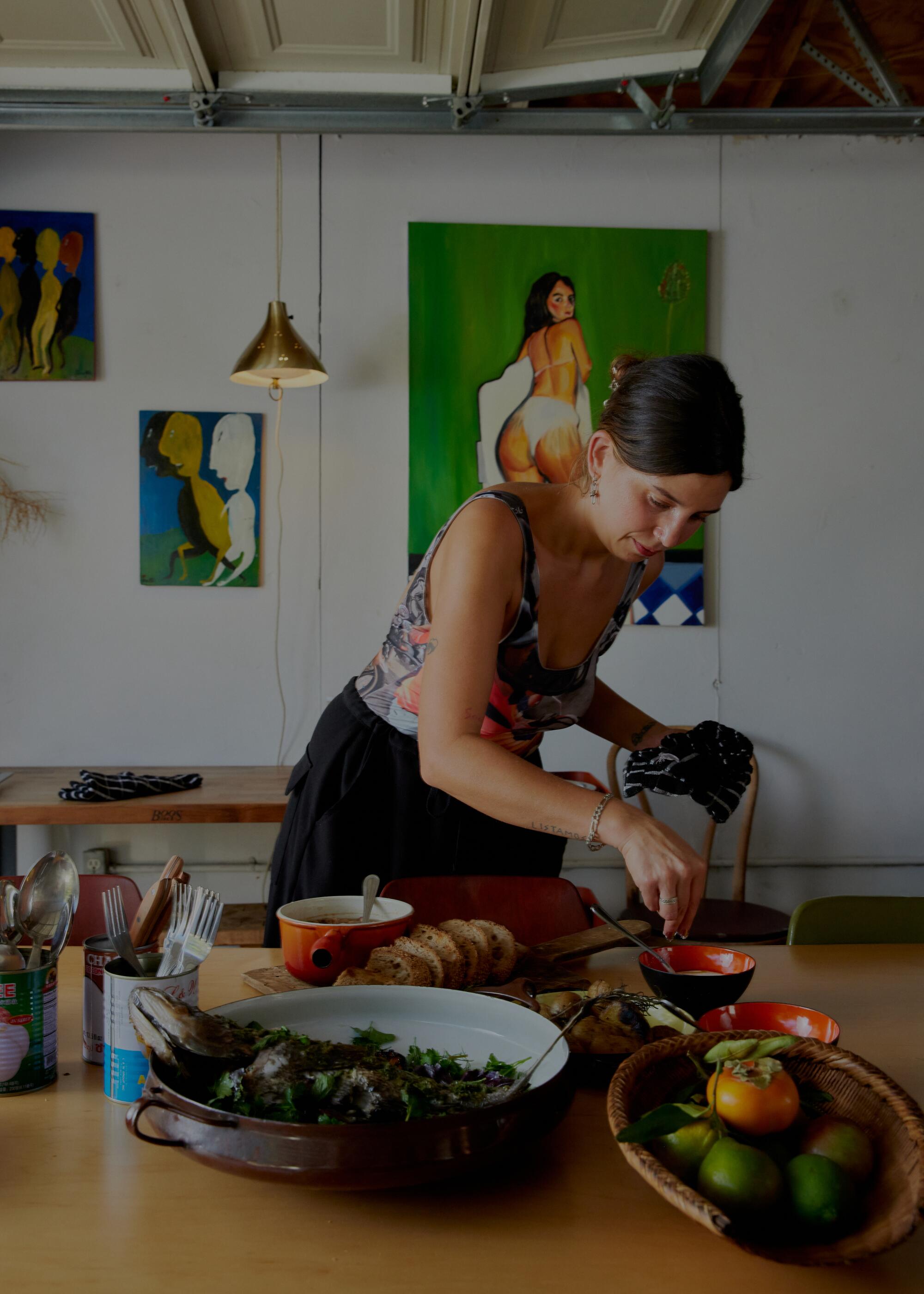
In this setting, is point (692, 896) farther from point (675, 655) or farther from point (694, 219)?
point (694, 219)

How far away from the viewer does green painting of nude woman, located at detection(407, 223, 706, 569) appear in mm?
3221

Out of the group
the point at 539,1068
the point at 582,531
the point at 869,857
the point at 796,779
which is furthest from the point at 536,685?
the point at 869,857

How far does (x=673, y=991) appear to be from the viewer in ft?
3.32

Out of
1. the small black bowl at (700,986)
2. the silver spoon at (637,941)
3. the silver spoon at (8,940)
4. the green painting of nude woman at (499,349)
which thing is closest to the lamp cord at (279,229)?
the green painting of nude woman at (499,349)

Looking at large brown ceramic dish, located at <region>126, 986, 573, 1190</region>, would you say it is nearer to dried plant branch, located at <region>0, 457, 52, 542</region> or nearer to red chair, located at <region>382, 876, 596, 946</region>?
red chair, located at <region>382, 876, 596, 946</region>

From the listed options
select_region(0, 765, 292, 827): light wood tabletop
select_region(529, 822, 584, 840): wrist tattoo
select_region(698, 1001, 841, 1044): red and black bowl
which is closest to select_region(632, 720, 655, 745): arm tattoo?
select_region(529, 822, 584, 840): wrist tattoo

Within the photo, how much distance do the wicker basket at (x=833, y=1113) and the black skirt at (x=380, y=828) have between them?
2.82ft

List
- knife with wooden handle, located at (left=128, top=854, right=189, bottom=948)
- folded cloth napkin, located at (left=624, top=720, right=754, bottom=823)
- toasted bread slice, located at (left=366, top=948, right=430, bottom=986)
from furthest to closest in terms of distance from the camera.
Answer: folded cloth napkin, located at (left=624, top=720, right=754, bottom=823) → toasted bread slice, located at (left=366, top=948, right=430, bottom=986) → knife with wooden handle, located at (left=128, top=854, right=189, bottom=948)

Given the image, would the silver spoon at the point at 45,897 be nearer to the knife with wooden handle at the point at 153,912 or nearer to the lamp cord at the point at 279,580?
the knife with wooden handle at the point at 153,912

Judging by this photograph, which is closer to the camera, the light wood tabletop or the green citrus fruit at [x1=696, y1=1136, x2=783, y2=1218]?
the green citrus fruit at [x1=696, y1=1136, x2=783, y2=1218]

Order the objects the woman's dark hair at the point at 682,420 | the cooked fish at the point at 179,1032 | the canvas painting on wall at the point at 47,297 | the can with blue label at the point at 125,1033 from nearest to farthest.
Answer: the cooked fish at the point at 179,1032, the can with blue label at the point at 125,1033, the woman's dark hair at the point at 682,420, the canvas painting on wall at the point at 47,297

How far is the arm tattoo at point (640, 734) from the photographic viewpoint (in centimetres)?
173

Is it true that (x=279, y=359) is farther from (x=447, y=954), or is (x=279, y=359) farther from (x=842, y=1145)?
(x=842, y=1145)

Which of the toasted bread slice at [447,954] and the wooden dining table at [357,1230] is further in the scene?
the toasted bread slice at [447,954]
